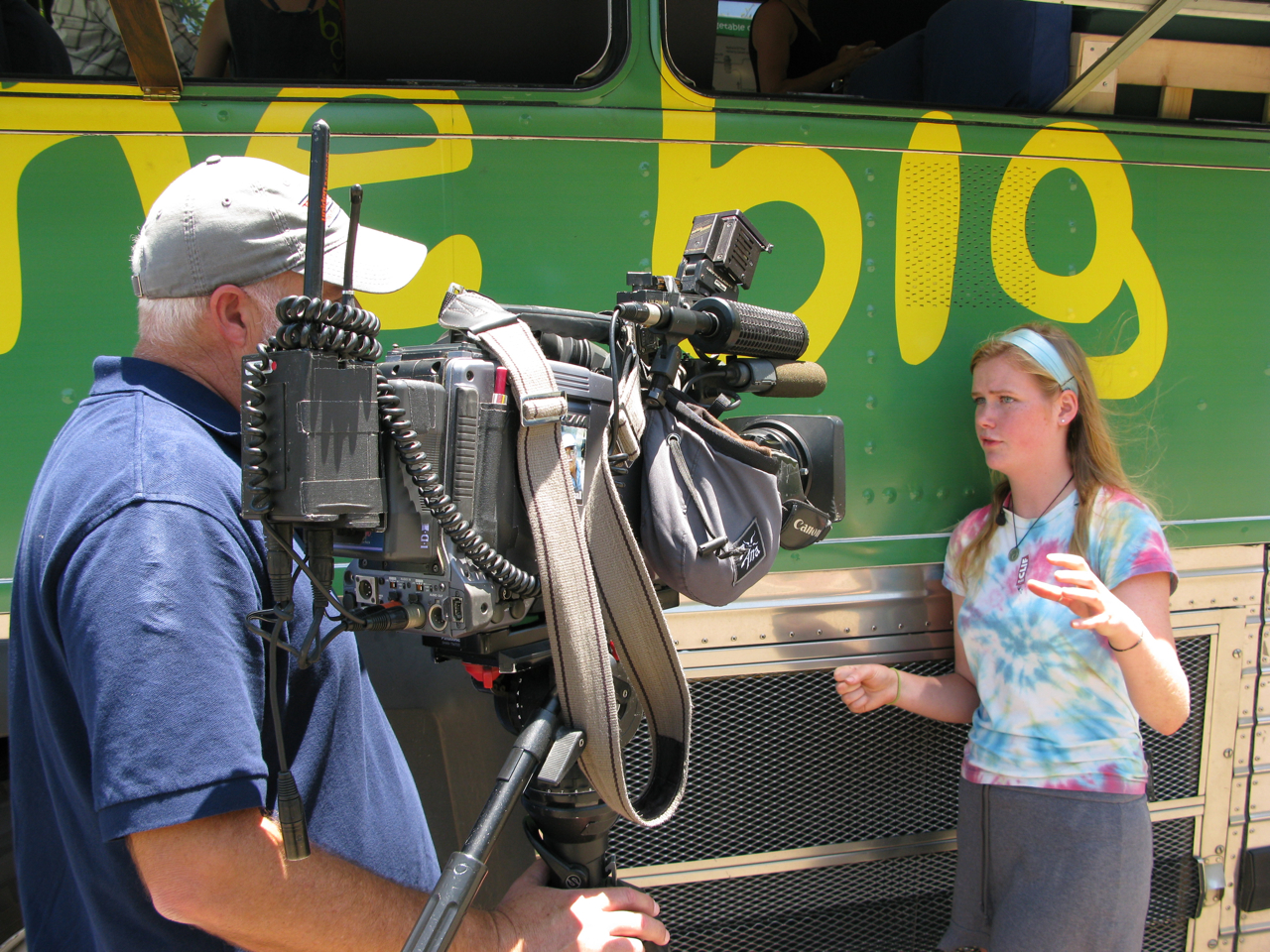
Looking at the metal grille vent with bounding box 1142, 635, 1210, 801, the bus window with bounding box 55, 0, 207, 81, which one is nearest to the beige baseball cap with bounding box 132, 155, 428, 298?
the bus window with bounding box 55, 0, 207, 81

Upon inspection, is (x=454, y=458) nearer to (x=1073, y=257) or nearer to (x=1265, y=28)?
(x=1073, y=257)

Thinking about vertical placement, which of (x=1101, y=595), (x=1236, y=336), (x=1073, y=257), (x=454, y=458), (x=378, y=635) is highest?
(x=1073, y=257)

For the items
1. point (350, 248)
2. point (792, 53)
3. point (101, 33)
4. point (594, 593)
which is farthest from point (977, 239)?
point (101, 33)

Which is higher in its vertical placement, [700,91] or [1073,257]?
[700,91]

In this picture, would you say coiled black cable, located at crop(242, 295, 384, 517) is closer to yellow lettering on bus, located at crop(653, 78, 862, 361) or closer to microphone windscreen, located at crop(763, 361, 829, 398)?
microphone windscreen, located at crop(763, 361, 829, 398)

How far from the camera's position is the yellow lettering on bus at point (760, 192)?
1869 mm

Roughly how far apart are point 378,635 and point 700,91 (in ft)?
4.44

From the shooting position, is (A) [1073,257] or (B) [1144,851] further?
(A) [1073,257]

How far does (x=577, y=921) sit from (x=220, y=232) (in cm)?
91

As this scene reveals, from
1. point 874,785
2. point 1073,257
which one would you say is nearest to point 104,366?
point 874,785

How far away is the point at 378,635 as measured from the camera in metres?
1.77

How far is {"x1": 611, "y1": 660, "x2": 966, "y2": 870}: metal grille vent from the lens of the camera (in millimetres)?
1945

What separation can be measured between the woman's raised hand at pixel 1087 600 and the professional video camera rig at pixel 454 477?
2.28 feet

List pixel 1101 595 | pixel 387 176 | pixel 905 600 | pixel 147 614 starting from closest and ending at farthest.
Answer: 1. pixel 147 614
2. pixel 1101 595
3. pixel 387 176
4. pixel 905 600
